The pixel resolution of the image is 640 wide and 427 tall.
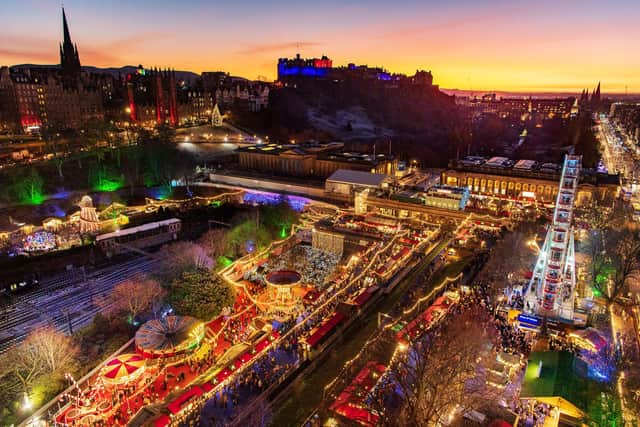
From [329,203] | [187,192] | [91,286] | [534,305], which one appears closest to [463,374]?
[534,305]

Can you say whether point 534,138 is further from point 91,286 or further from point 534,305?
point 91,286

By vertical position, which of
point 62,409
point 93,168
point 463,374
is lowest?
point 62,409

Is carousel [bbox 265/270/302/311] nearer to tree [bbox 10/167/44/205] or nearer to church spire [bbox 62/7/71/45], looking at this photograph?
tree [bbox 10/167/44/205]

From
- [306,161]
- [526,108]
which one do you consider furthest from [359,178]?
[526,108]

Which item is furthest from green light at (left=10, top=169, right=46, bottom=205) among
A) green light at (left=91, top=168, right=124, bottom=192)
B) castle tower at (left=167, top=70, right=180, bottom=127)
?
castle tower at (left=167, top=70, right=180, bottom=127)

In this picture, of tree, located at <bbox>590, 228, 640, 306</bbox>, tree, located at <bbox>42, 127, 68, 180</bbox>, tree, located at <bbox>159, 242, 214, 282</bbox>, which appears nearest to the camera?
tree, located at <bbox>159, 242, 214, 282</bbox>

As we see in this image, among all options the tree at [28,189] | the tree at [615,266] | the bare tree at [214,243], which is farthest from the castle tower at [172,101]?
the tree at [615,266]

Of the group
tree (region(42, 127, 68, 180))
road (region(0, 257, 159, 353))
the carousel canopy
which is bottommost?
road (region(0, 257, 159, 353))
